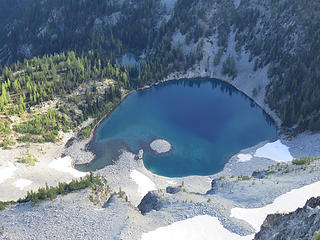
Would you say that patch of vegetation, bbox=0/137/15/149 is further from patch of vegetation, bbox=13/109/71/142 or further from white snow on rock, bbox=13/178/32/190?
white snow on rock, bbox=13/178/32/190

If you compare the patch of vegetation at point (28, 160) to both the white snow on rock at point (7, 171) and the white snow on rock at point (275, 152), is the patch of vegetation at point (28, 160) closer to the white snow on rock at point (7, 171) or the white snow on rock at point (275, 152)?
the white snow on rock at point (7, 171)

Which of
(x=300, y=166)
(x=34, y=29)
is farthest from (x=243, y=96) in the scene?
(x=34, y=29)

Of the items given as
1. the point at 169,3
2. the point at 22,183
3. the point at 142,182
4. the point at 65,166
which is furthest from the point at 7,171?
the point at 169,3

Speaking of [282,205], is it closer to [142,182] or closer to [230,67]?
[142,182]

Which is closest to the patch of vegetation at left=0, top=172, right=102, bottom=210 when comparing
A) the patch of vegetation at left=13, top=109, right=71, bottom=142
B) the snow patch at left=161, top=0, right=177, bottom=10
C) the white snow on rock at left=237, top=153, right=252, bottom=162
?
the patch of vegetation at left=13, top=109, right=71, bottom=142

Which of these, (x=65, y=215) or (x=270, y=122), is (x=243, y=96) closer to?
(x=270, y=122)

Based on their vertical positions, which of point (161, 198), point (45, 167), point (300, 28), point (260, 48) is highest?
point (300, 28)


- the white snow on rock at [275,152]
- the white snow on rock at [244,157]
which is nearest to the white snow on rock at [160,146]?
the white snow on rock at [244,157]
